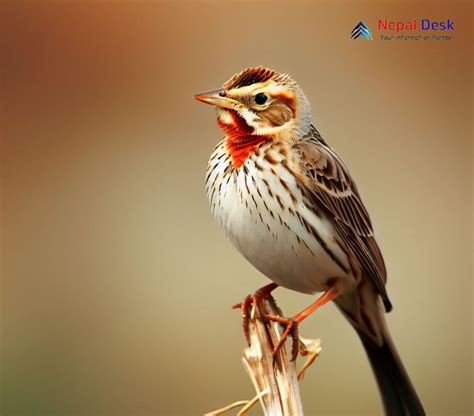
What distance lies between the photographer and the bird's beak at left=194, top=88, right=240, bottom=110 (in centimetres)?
328

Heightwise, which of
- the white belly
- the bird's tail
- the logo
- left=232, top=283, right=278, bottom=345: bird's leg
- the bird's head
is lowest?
the bird's tail

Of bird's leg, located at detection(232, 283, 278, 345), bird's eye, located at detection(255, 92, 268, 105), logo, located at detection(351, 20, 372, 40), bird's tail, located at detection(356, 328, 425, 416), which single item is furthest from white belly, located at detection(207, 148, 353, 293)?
logo, located at detection(351, 20, 372, 40)

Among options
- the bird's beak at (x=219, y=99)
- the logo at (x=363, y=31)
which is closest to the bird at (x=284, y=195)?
the bird's beak at (x=219, y=99)

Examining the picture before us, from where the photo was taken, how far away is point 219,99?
3312mm

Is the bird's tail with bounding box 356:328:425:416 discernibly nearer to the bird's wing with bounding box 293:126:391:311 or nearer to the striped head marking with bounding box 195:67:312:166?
the bird's wing with bounding box 293:126:391:311

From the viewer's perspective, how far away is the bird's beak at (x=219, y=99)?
10.8 ft

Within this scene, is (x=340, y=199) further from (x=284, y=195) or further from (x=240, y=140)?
(x=240, y=140)

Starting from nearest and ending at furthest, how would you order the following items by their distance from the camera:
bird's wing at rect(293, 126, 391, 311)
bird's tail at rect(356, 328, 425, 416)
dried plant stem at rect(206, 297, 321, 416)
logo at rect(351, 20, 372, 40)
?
1. dried plant stem at rect(206, 297, 321, 416)
2. bird's wing at rect(293, 126, 391, 311)
3. bird's tail at rect(356, 328, 425, 416)
4. logo at rect(351, 20, 372, 40)

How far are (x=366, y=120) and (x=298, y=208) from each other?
2697mm

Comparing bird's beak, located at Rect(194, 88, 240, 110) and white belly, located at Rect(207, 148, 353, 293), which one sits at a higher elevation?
bird's beak, located at Rect(194, 88, 240, 110)

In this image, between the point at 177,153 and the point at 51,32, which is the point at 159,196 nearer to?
the point at 177,153

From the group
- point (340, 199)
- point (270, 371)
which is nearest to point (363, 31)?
point (340, 199)

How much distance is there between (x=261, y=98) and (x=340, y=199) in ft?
1.92

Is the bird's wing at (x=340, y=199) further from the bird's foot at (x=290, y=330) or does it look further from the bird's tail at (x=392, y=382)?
the bird's foot at (x=290, y=330)
